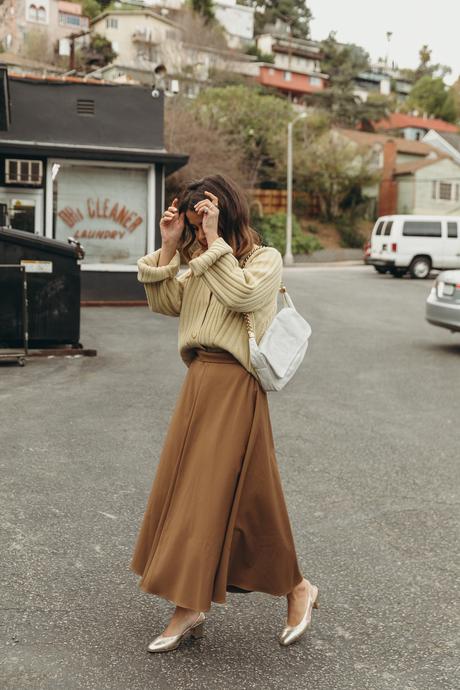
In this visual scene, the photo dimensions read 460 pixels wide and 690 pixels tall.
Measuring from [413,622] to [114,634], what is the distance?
4.16ft

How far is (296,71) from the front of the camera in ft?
302

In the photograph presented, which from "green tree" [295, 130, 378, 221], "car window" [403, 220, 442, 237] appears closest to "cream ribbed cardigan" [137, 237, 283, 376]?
"car window" [403, 220, 442, 237]

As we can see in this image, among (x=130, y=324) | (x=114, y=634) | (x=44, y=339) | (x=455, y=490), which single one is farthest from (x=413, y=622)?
(x=130, y=324)

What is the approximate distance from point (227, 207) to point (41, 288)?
8384 mm

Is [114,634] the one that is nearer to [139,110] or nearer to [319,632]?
[319,632]

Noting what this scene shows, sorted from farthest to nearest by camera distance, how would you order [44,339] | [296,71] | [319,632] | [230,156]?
[296,71]
[230,156]
[44,339]
[319,632]

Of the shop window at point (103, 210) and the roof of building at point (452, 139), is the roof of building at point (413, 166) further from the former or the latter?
the shop window at point (103, 210)

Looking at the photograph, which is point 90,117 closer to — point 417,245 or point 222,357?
point 417,245

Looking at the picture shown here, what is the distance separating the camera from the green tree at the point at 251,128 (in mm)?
47469

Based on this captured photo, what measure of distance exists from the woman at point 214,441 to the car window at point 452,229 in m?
29.1

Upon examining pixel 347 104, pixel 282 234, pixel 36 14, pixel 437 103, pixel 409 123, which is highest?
pixel 36 14

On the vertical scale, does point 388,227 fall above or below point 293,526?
above

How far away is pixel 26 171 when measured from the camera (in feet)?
61.1

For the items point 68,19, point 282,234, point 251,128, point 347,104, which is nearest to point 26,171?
point 282,234
